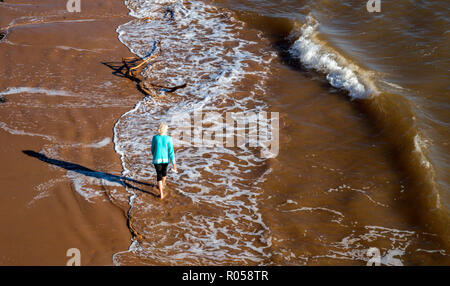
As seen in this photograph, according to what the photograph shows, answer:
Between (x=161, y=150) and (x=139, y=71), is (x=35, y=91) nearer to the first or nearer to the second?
(x=139, y=71)

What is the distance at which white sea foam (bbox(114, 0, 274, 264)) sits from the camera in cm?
609

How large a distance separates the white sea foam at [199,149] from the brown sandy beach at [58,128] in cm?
39

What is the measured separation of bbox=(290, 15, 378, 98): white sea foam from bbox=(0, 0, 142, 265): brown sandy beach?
5.41 m

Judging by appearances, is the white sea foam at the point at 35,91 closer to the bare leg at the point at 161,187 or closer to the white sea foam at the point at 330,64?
the bare leg at the point at 161,187

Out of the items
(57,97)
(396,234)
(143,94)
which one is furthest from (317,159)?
(57,97)

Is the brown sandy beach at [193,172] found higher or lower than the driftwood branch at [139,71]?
lower

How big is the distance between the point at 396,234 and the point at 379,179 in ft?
4.60

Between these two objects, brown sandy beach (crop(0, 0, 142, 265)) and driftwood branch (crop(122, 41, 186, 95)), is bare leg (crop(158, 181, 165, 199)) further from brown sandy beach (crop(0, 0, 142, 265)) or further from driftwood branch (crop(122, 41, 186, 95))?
driftwood branch (crop(122, 41, 186, 95))

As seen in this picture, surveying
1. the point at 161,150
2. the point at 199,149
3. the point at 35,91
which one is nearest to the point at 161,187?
the point at 161,150

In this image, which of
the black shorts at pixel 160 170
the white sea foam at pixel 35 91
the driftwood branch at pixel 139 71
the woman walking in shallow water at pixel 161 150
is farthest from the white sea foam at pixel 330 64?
the white sea foam at pixel 35 91

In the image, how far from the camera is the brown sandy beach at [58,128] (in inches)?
229
